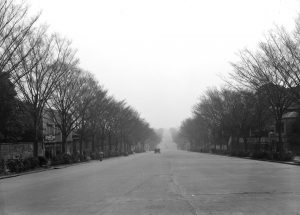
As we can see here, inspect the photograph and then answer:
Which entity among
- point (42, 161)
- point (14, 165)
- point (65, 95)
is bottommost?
point (14, 165)

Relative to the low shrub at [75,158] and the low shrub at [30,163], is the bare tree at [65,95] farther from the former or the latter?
the low shrub at [30,163]

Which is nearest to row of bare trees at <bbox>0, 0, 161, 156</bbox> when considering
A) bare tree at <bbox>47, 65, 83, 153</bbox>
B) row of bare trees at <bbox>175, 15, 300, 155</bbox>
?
bare tree at <bbox>47, 65, 83, 153</bbox>

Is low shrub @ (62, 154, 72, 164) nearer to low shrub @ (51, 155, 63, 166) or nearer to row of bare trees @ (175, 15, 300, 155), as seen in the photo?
low shrub @ (51, 155, 63, 166)

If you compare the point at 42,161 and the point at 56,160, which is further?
the point at 56,160

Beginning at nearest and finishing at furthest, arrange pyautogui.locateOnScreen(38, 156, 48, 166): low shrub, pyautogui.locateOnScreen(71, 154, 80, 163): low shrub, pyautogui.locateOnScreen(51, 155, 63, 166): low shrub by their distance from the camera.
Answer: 1. pyautogui.locateOnScreen(38, 156, 48, 166): low shrub
2. pyautogui.locateOnScreen(51, 155, 63, 166): low shrub
3. pyautogui.locateOnScreen(71, 154, 80, 163): low shrub

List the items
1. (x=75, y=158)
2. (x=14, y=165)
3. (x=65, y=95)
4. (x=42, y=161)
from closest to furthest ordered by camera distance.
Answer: (x=14, y=165)
(x=42, y=161)
(x=65, y=95)
(x=75, y=158)

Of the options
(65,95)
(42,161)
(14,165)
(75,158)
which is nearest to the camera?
(14,165)

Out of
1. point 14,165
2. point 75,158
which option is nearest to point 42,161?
point 14,165

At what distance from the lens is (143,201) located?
14.0 m

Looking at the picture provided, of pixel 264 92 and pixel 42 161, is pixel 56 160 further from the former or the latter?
pixel 264 92

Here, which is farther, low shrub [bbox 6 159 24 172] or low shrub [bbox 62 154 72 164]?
low shrub [bbox 62 154 72 164]

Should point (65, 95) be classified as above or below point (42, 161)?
above

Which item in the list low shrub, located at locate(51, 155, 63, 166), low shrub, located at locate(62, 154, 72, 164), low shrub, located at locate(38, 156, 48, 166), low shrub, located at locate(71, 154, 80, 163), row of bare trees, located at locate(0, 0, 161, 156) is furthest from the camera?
low shrub, located at locate(71, 154, 80, 163)

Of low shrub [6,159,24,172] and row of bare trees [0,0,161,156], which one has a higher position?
row of bare trees [0,0,161,156]
